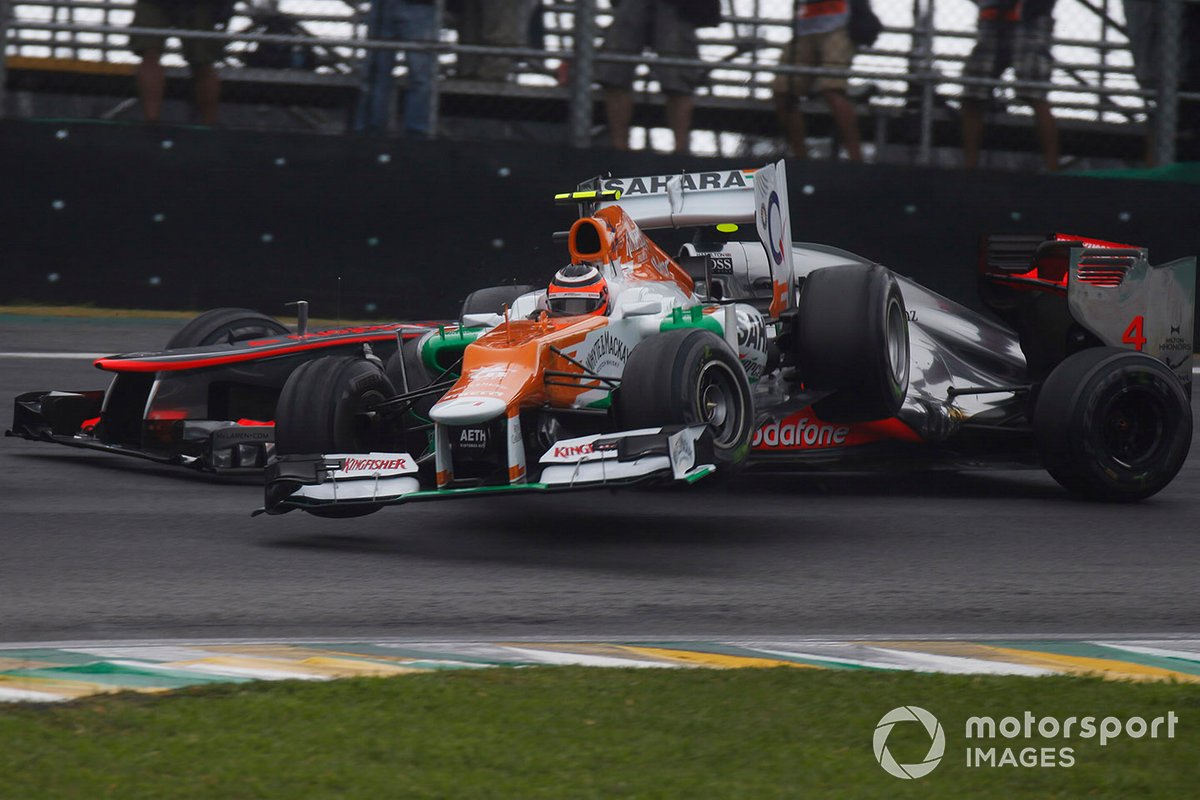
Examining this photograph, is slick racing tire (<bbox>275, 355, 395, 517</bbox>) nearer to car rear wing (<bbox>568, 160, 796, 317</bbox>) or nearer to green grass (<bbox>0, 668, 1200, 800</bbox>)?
car rear wing (<bbox>568, 160, 796, 317</bbox>)

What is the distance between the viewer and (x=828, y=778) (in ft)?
12.3

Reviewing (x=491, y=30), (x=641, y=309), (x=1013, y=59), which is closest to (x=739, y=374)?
(x=641, y=309)

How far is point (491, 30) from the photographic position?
11.8m

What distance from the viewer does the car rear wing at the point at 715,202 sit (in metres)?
7.58

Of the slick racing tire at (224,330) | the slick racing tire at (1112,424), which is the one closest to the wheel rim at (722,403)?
the slick racing tire at (1112,424)

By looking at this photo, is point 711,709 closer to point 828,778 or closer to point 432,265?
point 828,778

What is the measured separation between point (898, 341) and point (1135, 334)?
5.04 ft

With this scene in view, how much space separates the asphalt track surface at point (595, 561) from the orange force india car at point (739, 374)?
284 millimetres

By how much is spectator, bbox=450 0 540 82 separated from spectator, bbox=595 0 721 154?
0.62 m

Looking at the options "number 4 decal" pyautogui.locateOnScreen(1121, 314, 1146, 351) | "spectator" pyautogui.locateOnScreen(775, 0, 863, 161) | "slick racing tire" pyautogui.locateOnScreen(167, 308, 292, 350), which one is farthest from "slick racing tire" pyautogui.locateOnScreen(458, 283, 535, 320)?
"spectator" pyautogui.locateOnScreen(775, 0, 863, 161)

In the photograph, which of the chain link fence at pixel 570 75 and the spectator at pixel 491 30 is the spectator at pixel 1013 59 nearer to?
the chain link fence at pixel 570 75

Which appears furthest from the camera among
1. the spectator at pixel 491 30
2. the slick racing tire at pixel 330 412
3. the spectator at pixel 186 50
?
the spectator at pixel 491 30

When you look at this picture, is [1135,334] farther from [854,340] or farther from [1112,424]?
[854,340]

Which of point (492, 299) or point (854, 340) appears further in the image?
point (492, 299)
